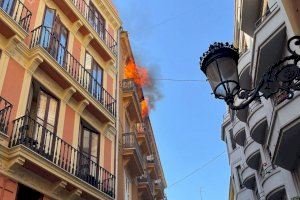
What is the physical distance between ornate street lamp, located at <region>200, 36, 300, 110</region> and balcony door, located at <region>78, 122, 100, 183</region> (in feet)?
28.7

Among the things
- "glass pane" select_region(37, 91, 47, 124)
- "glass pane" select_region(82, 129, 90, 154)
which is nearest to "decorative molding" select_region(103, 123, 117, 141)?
"glass pane" select_region(82, 129, 90, 154)

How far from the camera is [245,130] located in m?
22.8

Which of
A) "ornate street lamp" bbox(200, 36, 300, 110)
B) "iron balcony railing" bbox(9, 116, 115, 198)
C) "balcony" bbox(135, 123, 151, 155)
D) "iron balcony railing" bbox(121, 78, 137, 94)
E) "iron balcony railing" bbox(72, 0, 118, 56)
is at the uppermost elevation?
"iron balcony railing" bbox(72, 0, 118, 56)

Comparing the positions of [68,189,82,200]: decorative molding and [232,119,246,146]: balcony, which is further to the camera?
[232,119,246,146]: balcony

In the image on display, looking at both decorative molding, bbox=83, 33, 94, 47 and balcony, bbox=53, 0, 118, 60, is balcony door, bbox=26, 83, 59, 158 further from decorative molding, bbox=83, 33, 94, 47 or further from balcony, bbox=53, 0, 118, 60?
balcony, bbox=53, 0, 118, 60

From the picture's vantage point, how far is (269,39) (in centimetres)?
1148

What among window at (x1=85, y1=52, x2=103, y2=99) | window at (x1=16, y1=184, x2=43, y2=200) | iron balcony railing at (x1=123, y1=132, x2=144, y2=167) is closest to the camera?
window at (x1=16, y1=184, x2=43, y2=200)

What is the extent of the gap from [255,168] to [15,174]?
15.0 metres

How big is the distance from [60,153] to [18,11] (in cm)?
492

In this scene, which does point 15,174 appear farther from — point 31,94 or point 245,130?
point 245,130

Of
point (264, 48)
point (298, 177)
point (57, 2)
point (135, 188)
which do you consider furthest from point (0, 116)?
point (135, 188)

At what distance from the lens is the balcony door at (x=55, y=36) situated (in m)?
13.1

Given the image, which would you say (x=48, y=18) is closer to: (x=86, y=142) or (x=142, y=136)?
(x=86, y=142)

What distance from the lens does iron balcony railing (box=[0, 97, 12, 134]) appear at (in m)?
9.81
